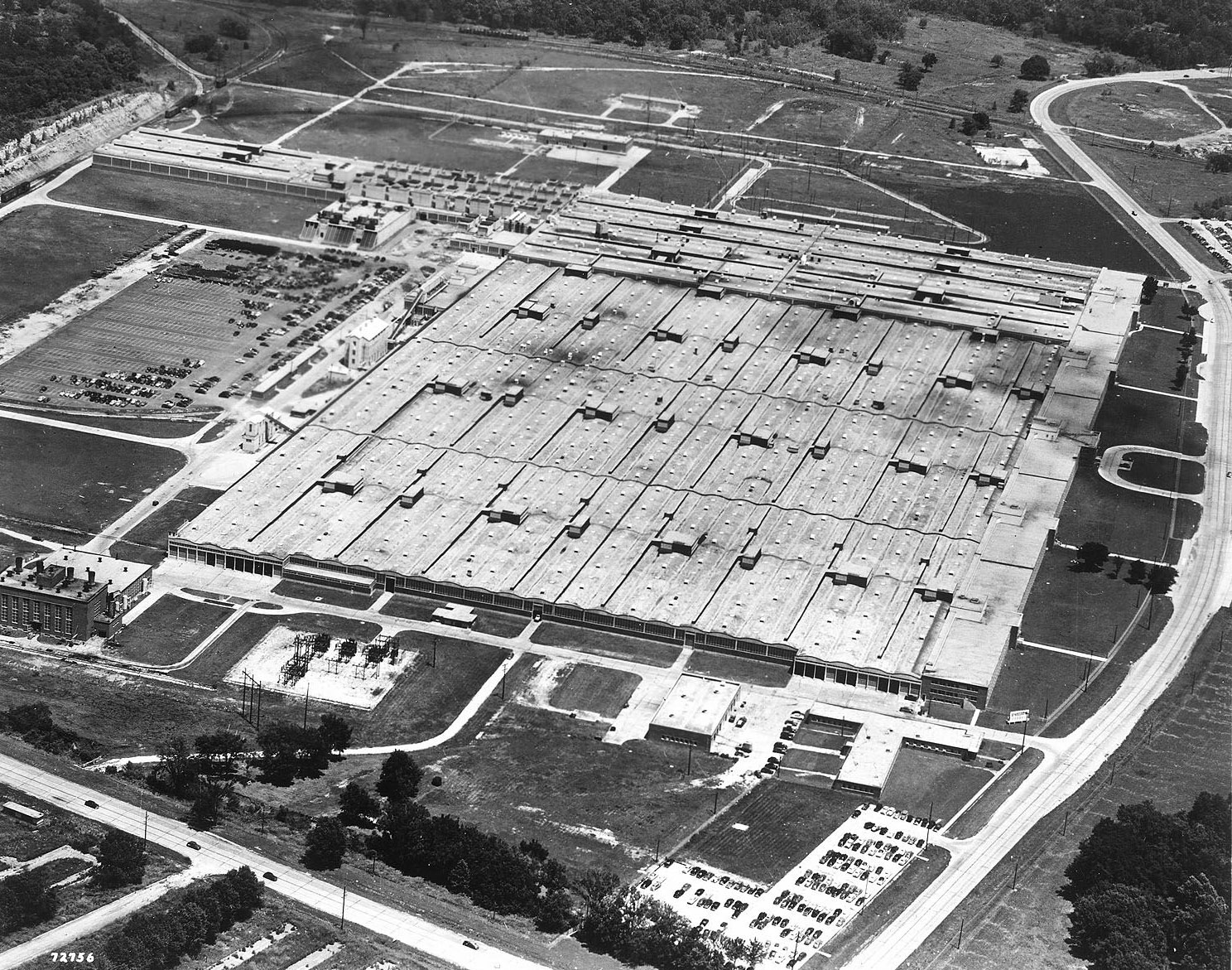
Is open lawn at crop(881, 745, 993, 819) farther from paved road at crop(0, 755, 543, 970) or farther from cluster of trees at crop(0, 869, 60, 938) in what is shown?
cluster of trees at crop(0, 869, 60, 938)

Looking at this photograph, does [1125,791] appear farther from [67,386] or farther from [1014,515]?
[67,386]

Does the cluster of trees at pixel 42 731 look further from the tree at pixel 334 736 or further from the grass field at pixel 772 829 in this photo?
the grass field at pixel 772 829

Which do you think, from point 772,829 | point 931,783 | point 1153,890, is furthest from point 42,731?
point 1153,890

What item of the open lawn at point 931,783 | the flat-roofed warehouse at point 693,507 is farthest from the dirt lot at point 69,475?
the open lawn at point 931,783

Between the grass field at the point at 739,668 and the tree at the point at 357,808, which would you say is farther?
the grass field at the point at 739,668

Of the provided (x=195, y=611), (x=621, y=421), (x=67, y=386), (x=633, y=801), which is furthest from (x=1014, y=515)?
(x=67, y=386)

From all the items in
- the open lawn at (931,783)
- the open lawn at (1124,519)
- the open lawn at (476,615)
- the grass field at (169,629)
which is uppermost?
the open lawn at (1124,519)

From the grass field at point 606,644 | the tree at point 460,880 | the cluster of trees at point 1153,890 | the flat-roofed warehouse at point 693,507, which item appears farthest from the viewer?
the flat-roofed warehouse at point 693,507
